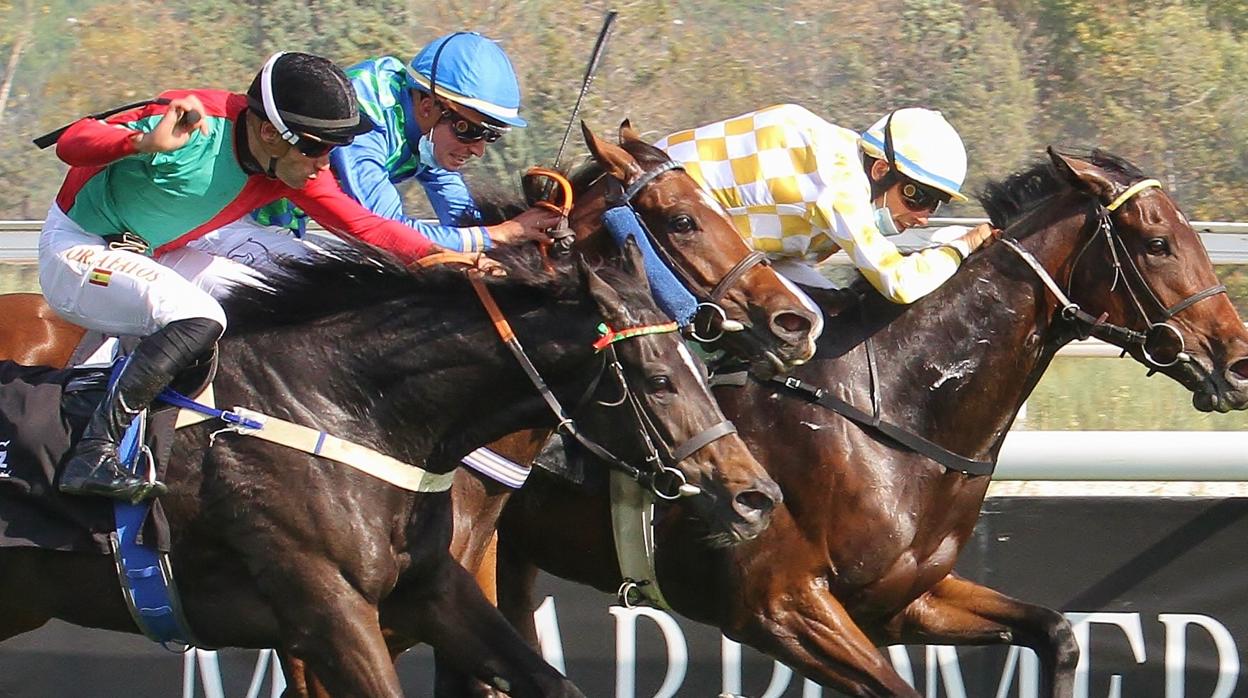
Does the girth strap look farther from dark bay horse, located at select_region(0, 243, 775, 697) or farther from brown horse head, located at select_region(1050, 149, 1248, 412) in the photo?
brown horse head, located at select_region(1050, 149, 1248, 412)

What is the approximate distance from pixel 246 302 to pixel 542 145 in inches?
286

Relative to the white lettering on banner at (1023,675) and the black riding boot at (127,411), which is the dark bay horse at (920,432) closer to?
the white lettering on banner at (1023,675)

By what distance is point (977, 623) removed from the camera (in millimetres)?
4668

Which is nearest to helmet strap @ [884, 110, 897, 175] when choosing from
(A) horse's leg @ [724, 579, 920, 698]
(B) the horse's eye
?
(B) the horse's eye

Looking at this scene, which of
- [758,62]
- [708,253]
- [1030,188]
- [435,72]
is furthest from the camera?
[758,62]

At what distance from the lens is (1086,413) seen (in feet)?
23.5

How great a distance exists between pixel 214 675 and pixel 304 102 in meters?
2.43

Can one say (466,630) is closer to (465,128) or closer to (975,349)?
(465,128)

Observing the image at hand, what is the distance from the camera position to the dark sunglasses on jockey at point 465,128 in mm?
4273

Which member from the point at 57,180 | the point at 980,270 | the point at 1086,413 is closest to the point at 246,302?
the point at 980,270

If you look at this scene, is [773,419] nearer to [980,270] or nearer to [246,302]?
[980,270]

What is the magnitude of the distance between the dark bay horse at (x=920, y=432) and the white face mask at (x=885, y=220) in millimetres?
213

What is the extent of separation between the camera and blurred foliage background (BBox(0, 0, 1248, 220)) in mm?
11414

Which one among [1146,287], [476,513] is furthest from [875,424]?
[476,513]
